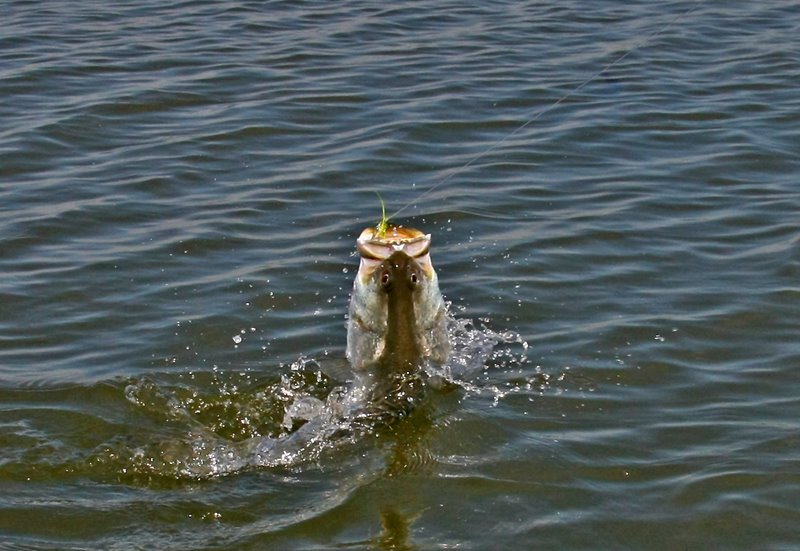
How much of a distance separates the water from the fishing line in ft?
0.19

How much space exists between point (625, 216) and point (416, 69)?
13.5ft

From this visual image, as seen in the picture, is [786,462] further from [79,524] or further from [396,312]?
[79,524]

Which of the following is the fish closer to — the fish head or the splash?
the fish head

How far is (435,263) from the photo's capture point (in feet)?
29.2

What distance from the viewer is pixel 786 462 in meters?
6.38

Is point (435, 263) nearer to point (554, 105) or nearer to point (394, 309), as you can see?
point (394, 309)

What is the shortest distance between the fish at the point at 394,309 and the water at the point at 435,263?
488 millimetres

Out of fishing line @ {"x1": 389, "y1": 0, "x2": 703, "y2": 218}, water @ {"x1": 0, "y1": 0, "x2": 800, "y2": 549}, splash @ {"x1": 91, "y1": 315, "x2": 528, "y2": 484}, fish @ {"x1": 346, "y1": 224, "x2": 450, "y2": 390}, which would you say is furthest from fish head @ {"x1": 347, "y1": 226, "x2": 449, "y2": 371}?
fishing line @ {"x1": 389, "y1": 0, "x2": 703, "y2": 218}

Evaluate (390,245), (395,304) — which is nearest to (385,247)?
(390,245)

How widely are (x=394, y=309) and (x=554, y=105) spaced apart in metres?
6.14

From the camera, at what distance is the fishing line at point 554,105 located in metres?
10.1

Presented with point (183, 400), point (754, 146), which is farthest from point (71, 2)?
point (183, 400)

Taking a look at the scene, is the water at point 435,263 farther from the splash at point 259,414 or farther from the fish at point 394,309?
the fish at point 394,309

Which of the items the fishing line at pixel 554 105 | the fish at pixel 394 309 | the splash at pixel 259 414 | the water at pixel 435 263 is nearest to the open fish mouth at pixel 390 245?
the fish at pixel 394 309
